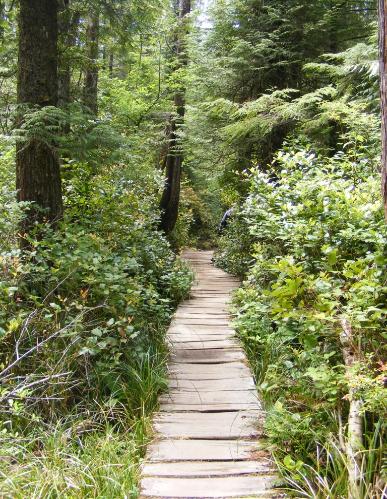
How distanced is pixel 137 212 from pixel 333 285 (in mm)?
4805

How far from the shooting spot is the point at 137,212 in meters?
7.81

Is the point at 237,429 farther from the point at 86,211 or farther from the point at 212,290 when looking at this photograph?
the point at 212,290

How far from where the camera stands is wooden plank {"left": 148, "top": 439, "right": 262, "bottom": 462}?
3404 mm

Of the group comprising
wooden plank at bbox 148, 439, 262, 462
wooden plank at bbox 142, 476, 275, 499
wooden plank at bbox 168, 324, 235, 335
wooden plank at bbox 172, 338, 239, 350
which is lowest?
wooden plank at bbox 148, 439, 262, 462

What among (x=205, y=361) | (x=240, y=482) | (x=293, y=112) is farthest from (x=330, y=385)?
(x=293, y=112)

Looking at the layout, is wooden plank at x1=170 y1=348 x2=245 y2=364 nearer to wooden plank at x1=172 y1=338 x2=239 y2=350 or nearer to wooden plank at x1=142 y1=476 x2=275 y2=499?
wooden plank at x1=172 y1=338 x2=239 y2=350

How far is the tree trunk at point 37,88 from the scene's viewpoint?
536 centimetres

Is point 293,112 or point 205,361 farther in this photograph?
point 293,112

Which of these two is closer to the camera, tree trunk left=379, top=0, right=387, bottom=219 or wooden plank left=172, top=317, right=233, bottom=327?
tree trunk left=379, top=0, right=387, bottom=219

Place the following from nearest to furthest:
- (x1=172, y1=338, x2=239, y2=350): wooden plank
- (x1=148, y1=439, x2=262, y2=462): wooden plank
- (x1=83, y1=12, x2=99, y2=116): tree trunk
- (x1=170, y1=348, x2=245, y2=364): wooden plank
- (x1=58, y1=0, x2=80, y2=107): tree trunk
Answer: (x1=148, y1=439, x2=262, y2=462): wooden plank → (x1=170, y1=348, x2=245, y2=364): wooden plank → (x1=172, y1=338, x2=239, y2=350): wooden plank → (x1=58, y1=0, x2=80, y2=107): tree trunk → (x1=83, y1=12, x2=99, y2=116): tree trunk

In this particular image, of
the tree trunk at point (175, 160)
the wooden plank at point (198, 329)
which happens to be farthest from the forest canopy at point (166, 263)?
the tree trunk at point (175, 160)

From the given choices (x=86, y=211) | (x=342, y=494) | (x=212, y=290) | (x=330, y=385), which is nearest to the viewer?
(x=342, y=494)

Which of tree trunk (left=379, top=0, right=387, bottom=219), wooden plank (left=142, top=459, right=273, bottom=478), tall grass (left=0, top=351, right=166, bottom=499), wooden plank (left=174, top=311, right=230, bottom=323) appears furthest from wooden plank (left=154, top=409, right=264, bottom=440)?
wooden plank (left=174, top=311, right=230, bottom=323)

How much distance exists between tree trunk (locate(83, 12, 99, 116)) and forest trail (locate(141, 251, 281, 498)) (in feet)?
11.8
